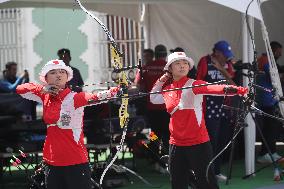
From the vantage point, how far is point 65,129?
6.09 meters

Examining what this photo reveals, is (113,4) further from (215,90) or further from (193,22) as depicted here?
(215,90)

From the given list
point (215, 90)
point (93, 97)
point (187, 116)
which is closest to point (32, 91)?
point (93, 97)

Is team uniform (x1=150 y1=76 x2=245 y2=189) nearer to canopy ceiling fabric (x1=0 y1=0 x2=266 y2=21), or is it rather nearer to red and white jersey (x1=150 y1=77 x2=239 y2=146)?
red and white jersey (x1=150 y1=77 x2=239 y2=146)

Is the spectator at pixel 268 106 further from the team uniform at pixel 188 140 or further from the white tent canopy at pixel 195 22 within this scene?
the team uniform at pixel 188 140

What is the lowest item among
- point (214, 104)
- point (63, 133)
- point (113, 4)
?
point (63, 133)

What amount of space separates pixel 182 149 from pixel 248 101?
88 centimetres

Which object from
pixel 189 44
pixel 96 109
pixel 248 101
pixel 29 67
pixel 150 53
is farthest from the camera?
pixel 29 67

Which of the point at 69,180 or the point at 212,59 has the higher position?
the point at 212,59

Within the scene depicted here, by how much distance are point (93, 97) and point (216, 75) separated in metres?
3.13

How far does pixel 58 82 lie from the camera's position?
6.15m

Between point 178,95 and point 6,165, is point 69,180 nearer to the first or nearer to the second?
point 178,95

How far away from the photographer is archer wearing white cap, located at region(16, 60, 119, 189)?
603cm

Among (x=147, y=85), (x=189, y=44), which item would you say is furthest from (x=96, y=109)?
(x=189, y=44)

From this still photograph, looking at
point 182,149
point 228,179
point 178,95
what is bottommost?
point 228,179
